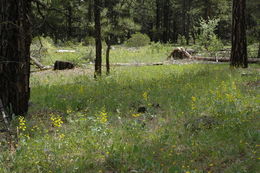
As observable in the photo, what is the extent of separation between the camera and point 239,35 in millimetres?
13391

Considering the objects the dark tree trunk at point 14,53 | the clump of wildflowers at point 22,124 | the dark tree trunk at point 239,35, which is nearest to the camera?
the clump of wildflowers at point 22,124

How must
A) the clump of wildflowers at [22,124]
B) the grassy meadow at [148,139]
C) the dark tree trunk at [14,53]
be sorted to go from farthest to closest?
1. the dark tree trunk at [14,53]
2. the clump of wildflowers at [22,124]
3. the grassy meadow at [148,139]

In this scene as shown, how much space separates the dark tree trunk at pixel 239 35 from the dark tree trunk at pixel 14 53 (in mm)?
9489

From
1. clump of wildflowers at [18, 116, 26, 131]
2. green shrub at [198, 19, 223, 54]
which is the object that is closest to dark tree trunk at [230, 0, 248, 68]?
green shrub at [198, 19, 223, 54]

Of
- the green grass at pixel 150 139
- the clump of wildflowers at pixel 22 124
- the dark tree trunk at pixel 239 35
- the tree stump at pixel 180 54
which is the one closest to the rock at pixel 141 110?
the green grass at pixel 150 139

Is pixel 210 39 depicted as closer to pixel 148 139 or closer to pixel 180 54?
pixel 180 54

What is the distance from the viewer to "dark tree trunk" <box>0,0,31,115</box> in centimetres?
661

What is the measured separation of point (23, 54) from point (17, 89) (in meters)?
0.79

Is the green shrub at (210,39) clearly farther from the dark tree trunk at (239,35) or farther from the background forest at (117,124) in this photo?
the background forest at (117,124)

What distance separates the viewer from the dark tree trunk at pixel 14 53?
6.61 meters

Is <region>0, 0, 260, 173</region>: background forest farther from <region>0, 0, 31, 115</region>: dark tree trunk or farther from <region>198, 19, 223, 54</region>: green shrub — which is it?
<region>198, 19, 223, 54</region>: green shrub

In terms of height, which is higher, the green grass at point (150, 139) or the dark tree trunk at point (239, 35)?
the dark tree trunk at point (239, 35)

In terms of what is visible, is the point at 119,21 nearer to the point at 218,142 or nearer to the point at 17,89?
the point at 17,89

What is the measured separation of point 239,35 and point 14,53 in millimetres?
10011
